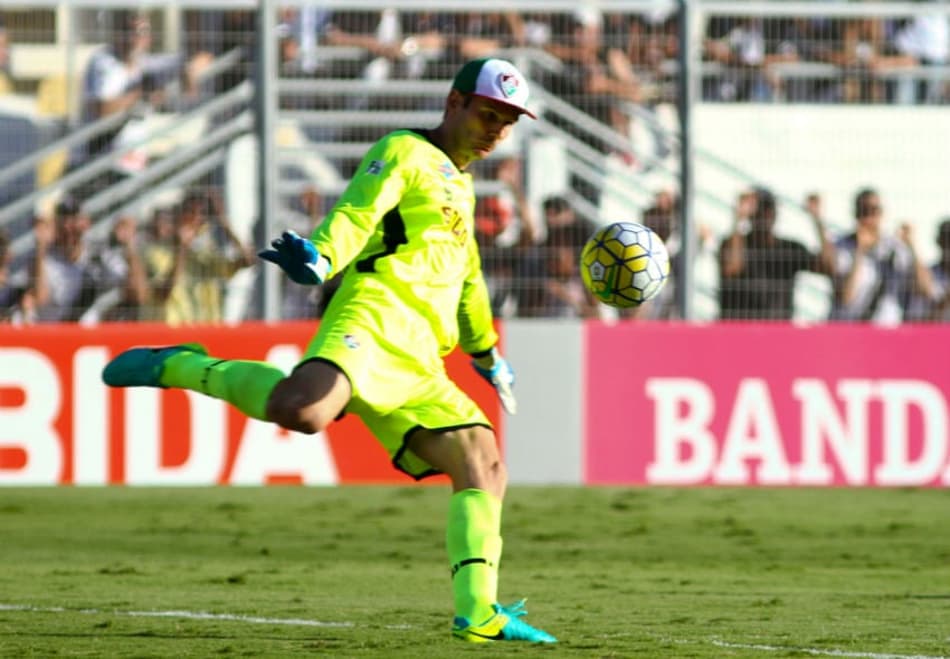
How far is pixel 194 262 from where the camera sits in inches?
575

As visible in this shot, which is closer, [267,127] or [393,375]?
[393,375]

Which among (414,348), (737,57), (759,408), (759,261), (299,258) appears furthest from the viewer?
(737,57)

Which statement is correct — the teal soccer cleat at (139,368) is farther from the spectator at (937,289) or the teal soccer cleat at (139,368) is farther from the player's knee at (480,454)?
the spectator at (937,289)

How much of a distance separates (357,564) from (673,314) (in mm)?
5204

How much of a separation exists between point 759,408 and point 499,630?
802 centimetres

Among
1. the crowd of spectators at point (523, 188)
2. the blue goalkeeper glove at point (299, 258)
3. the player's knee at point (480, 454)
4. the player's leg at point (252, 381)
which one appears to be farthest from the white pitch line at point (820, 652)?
the crowd of spectators at point (523, 188)

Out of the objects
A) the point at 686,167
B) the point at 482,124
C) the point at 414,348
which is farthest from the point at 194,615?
the point at 686,167

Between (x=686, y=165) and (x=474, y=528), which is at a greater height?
(x=686, y=165)

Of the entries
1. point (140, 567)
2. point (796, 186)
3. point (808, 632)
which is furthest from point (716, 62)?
point (808, 632)

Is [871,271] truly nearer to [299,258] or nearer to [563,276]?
[563,276]

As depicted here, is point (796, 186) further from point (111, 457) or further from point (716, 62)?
point (111, 457)

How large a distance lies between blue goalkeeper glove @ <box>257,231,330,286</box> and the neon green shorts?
39cm

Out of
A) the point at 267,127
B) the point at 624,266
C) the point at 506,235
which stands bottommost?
the point at 624,266

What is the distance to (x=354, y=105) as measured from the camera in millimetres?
15156
